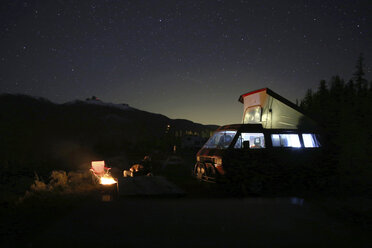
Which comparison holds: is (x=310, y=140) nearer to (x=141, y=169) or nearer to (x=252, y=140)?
(x=252, y=140)

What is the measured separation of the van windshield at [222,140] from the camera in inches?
356

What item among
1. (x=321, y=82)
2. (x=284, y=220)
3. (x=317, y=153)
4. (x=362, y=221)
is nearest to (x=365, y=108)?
(x=317, y=153)

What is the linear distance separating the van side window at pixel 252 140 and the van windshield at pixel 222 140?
0.24 metres

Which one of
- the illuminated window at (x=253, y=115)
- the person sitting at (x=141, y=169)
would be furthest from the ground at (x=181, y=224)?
the person sitting at (x=141, y=169)

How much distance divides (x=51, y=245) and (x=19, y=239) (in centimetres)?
76

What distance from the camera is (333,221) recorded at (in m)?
5.62

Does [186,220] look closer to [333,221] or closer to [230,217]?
[230,217]

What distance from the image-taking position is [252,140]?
372 inches

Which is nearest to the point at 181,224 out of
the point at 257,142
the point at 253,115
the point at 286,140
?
the point at 257,142

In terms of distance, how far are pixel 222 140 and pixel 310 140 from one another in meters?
2.98

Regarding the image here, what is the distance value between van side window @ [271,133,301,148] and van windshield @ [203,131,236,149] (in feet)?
4.33

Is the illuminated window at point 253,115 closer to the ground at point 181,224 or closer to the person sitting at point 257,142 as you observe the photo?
the person sitting at point 257,142

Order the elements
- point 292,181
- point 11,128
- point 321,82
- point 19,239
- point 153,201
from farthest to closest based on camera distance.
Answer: point 321,82 → point 11,128 → point 292,181 → point 153,201 → point 19,239

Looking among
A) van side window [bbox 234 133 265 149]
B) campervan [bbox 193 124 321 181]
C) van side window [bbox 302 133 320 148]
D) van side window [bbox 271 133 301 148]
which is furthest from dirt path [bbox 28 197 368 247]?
van side window [bbox 302 133 320 148]
